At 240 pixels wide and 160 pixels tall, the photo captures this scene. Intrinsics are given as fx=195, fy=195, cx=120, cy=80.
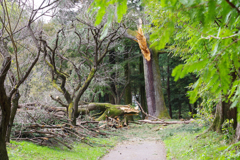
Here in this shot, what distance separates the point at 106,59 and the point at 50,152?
14165mm

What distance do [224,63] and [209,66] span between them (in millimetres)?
136

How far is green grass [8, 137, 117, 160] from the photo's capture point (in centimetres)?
519

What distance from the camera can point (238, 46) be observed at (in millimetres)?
1649

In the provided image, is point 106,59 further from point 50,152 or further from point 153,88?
point 50,152

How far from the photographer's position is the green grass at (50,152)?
5.19m

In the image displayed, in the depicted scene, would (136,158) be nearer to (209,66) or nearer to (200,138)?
(200,138)

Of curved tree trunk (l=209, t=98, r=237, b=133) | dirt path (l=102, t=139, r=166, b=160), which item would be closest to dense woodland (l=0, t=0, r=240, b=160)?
curved tree trunk (l=209, t=98, r=237, b=133)

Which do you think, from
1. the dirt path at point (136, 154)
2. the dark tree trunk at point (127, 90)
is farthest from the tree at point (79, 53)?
the dark tree trunk at point (127, 90)

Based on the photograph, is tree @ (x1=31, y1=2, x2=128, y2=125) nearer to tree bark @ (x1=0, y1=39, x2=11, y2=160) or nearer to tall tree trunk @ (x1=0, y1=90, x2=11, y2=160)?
tree bark @ (x1=0, y1=39, x2=11, y2=160)

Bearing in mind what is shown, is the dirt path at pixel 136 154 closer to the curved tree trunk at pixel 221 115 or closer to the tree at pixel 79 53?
the curved tree trunk at pixel 221 115

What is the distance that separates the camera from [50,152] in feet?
19.8

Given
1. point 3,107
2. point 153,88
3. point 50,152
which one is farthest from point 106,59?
point 3,107

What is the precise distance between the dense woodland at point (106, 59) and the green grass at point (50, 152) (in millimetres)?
377

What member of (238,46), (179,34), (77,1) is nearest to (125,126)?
(77,1)
